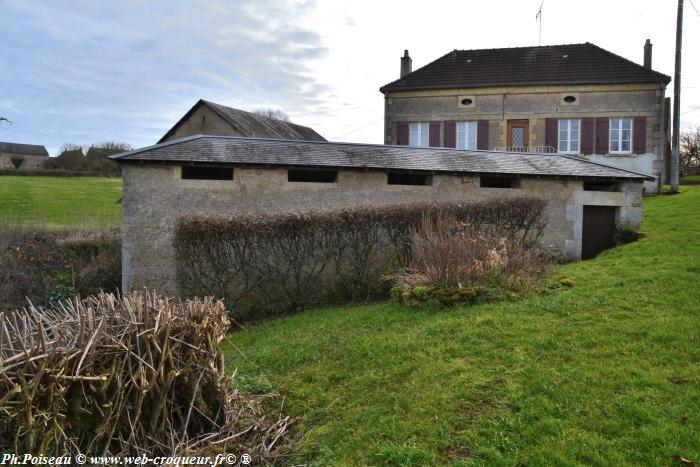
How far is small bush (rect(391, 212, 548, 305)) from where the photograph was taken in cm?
693

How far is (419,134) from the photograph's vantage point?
23891mm

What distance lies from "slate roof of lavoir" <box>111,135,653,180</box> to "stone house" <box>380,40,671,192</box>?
9.07 m

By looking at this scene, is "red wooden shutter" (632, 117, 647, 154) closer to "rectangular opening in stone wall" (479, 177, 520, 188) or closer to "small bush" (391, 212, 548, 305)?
"rectangular opening in stone wall" (479, 177, 520, 188)

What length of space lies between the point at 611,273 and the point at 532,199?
275cm

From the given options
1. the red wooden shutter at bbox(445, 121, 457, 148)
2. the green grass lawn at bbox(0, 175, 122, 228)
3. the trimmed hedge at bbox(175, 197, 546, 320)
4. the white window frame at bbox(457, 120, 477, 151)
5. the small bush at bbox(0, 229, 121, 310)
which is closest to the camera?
the trimmed hedge at bbox(175, 197, 546, 320)

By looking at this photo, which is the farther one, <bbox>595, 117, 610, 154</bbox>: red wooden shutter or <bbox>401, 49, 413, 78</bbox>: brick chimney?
<bbox>401, 49, 413, 78</bbox>: brick chimney

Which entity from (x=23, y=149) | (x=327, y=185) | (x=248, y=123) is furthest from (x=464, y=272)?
(x=23, y=149)

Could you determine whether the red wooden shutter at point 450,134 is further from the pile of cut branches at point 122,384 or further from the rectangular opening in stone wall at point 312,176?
the pile of cut branches at point 122,384

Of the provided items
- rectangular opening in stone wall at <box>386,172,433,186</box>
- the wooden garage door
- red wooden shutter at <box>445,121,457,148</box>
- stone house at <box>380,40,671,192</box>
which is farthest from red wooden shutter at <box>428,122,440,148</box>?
the wooden garage door

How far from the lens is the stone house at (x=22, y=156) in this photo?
4775cm

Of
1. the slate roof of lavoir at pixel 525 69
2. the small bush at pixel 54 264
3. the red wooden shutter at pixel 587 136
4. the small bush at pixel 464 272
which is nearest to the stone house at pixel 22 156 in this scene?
the small bush at pixel 54 264

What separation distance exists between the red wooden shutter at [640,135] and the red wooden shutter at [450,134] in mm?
7802

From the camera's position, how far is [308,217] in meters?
9.42

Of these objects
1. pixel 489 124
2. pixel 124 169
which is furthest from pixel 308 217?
pixel 489 124
